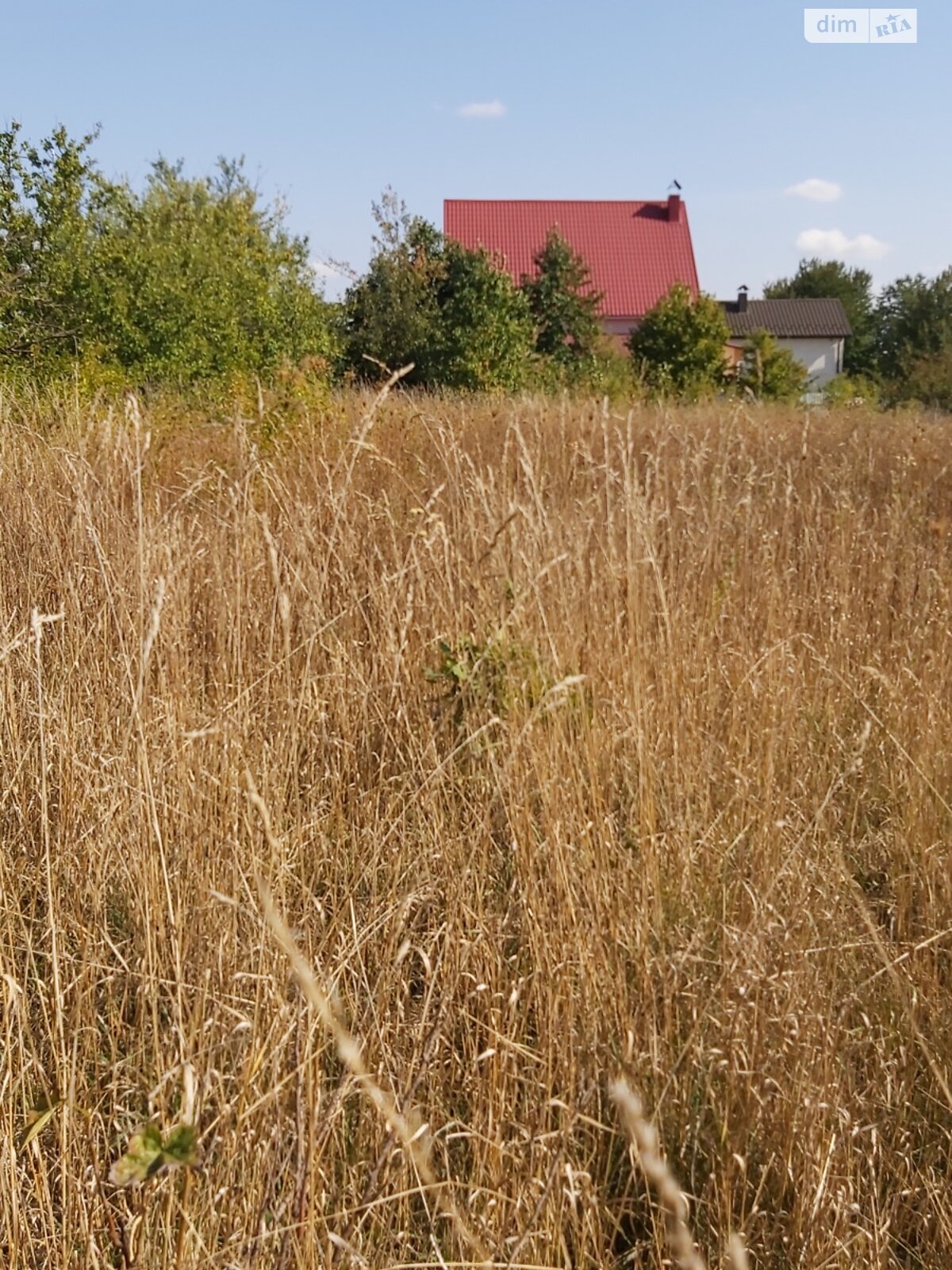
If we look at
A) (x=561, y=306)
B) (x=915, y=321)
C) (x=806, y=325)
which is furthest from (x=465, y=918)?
(x=806, y=325)

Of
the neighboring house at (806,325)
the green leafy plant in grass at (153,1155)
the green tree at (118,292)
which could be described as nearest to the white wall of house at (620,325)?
the neighboring house at (806,325)

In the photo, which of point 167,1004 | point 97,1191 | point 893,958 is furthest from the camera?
point 893,958

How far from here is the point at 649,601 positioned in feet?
7.32

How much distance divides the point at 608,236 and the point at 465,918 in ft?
126

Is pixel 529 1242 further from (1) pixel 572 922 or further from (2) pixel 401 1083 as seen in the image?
(1) pixel 572 922

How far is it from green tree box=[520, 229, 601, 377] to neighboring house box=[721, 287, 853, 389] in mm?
21862

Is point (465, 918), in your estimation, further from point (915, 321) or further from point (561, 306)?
point (915, 321)

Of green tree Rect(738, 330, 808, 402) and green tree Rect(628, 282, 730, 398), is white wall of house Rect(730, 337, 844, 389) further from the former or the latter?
green tree Rect(628, 282, 730, 398)

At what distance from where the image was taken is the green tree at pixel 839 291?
4800 cm

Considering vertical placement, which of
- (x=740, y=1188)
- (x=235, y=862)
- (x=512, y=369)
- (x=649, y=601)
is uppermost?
(x=512, y=369)

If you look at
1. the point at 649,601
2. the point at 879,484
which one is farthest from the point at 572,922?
the point at 879,484

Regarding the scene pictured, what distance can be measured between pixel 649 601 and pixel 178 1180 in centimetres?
144

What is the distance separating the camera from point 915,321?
38.5m

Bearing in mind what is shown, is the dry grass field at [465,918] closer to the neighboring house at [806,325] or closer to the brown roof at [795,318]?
the neighboring house at [806,325]
